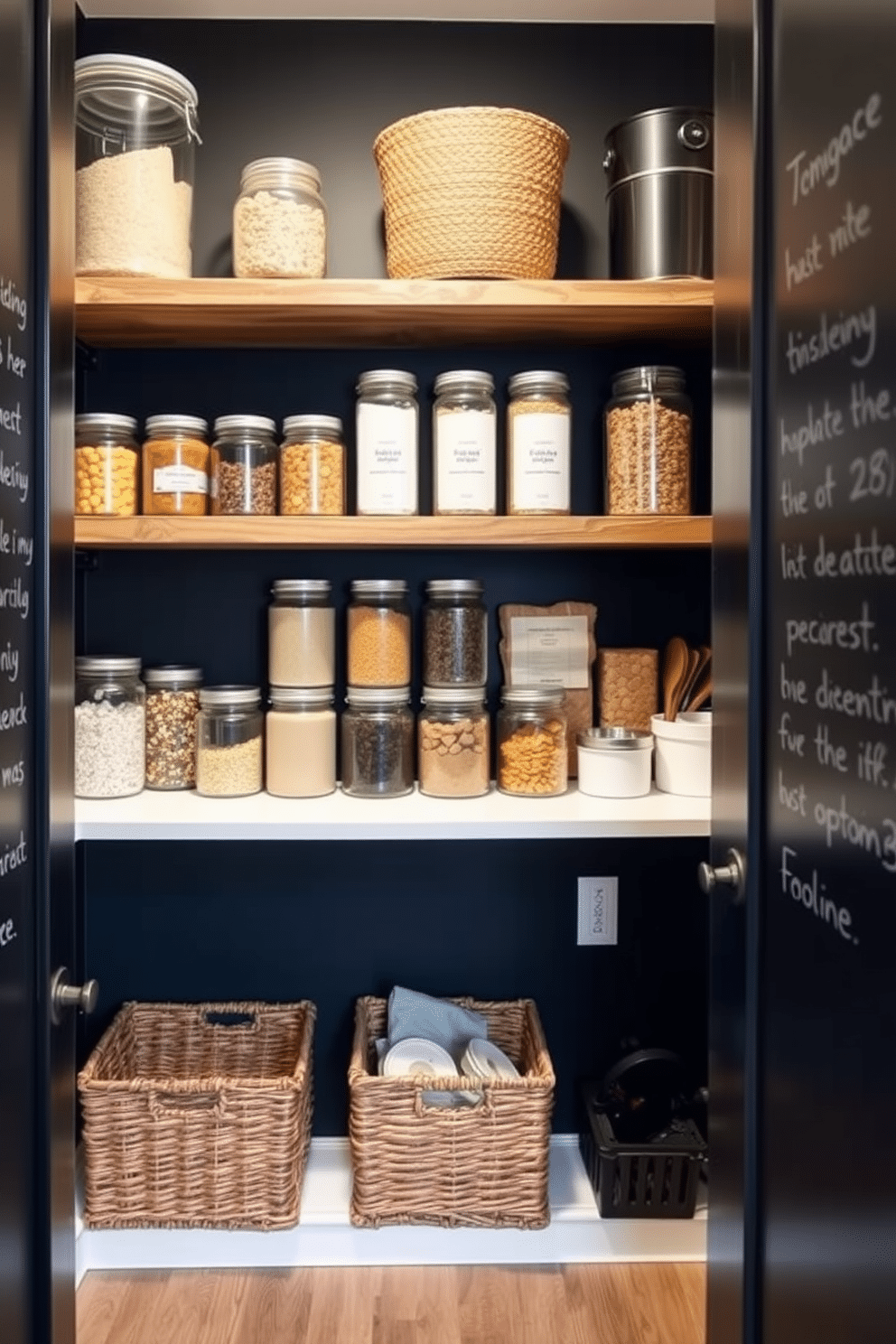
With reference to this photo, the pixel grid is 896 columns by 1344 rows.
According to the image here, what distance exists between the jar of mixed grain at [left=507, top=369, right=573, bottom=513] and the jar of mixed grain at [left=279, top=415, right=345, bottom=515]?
28 cm

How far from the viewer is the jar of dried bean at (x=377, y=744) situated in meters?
1.66

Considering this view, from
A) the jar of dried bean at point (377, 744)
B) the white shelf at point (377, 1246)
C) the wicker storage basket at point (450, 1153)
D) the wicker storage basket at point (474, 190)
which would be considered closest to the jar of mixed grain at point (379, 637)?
the jar of dried bean at point (377, 744)

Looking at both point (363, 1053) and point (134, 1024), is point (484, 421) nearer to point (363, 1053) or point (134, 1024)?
point (363, 1053)

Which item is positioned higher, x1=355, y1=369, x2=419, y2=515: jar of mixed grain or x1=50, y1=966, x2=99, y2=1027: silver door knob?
x1=355, y1=369, x2=419, y2=515: jar of mixed grain

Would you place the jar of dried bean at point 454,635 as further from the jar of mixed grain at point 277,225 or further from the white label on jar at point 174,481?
the jar of mixed grain at point 277,225

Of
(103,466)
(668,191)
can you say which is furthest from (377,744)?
(668,191)

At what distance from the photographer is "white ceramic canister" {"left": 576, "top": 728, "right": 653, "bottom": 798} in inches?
64.6

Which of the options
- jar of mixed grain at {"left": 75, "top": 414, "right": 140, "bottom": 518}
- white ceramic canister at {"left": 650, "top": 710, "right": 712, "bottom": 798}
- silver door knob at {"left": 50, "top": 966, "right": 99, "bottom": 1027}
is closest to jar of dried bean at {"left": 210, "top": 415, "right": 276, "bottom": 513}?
jar of mixed grain at {"left": 75, "top": 414, "right": 140, "bottom": 518}

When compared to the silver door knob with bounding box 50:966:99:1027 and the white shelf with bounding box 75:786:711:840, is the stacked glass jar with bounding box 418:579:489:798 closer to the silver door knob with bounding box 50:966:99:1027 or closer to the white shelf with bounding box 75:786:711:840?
the white shelf with bounding box 75:786:711:840

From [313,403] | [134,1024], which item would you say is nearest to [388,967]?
[134,1024]

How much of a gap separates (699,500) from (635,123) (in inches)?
25.6

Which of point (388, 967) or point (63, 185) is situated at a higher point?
point (63, 185)

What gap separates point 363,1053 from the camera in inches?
65.3

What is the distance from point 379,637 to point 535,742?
0.31m
